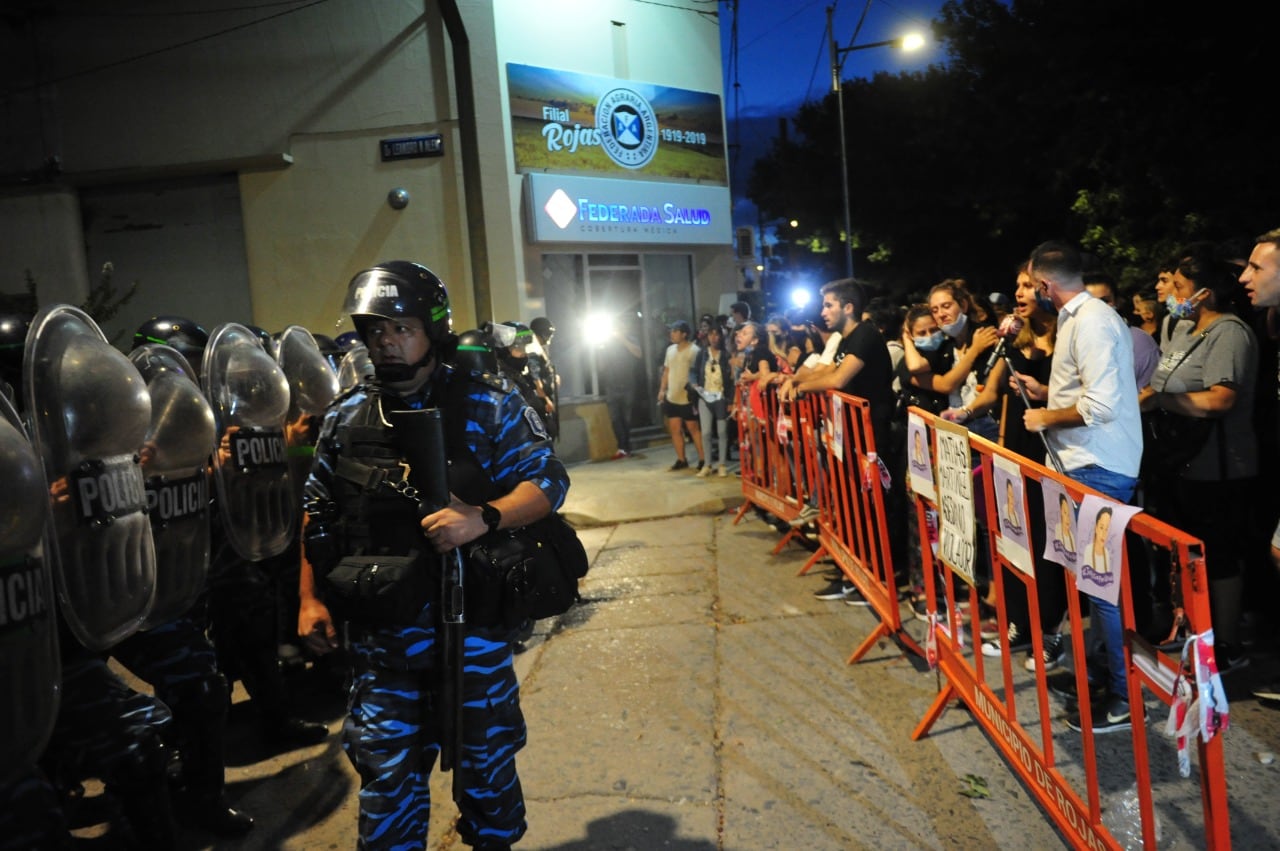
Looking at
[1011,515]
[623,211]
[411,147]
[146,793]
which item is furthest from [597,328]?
[146,793]

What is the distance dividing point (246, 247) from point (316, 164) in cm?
142

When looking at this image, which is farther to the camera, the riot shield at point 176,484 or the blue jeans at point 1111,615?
the blue jeans at point 1111,615

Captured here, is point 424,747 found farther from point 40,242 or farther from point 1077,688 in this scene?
point 40,242

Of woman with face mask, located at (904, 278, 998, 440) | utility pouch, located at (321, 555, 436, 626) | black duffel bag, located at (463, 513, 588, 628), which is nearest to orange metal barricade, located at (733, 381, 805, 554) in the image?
woman with face mask, located at (904, 278, 998, 440)

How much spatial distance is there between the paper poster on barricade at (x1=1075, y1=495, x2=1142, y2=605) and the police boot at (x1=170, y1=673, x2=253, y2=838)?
3079 millimetres

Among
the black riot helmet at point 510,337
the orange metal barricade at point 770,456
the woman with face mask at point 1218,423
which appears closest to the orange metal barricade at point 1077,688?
the woman with face mask at point 1218,423

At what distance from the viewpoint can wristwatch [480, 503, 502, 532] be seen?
2.70 m

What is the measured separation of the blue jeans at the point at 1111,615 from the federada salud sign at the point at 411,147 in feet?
32.6

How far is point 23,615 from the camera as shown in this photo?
208 cm

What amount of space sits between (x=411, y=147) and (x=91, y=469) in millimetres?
10029

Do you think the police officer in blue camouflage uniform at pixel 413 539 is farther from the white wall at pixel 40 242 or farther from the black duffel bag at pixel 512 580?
the white wall at pixel 40 242

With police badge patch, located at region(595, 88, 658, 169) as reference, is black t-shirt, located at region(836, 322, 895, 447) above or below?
below

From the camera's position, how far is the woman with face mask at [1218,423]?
167 inches

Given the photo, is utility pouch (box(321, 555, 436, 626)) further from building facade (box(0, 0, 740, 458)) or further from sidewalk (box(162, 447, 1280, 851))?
building facade (box(0, 0, 740, 458))
